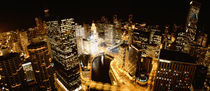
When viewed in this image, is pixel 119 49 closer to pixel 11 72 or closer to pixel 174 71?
pixel 174 71

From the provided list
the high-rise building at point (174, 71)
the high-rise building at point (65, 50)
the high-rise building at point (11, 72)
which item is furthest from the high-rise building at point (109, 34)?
the high-rise building at point (174, 71)

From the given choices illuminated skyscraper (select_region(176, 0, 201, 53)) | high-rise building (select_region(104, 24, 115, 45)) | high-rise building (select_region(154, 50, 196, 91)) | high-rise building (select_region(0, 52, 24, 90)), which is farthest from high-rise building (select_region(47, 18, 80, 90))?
illuminated skyscraper (select_region(176, 0, 201, 53))

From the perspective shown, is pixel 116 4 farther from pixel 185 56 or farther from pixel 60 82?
pixel 60 82

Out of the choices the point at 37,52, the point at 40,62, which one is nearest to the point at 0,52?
the point at 37,52

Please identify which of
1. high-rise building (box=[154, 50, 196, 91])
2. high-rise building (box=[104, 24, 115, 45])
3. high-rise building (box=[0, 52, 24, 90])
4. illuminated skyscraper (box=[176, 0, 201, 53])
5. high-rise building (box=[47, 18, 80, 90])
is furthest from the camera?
high-rise building (box=[104, 24, 115, 45])

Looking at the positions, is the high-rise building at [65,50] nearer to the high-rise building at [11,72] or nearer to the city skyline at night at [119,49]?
the city skyline at night at [119,49]

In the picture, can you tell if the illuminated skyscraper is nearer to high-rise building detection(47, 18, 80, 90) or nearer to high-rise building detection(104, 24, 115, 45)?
high-rise building detection(104, 24, 115, 45)

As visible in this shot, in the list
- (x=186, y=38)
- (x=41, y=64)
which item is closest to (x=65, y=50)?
(x=41, y=64)

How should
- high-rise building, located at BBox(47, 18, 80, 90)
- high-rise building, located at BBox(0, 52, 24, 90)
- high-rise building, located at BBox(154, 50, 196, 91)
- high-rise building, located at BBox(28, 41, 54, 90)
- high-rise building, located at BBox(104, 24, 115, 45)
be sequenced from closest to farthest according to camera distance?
high-rise building, located at BBox(154, 50, 196, 91), high-rise building, located at BBox(0, 52, 24, 90), high-rise building, located at BBox(28, 41, 54, 90), high-rise building, located at BBox(47, 18, 80, 90), high-rise building, located at BBox(104, 24, 115, 45)
